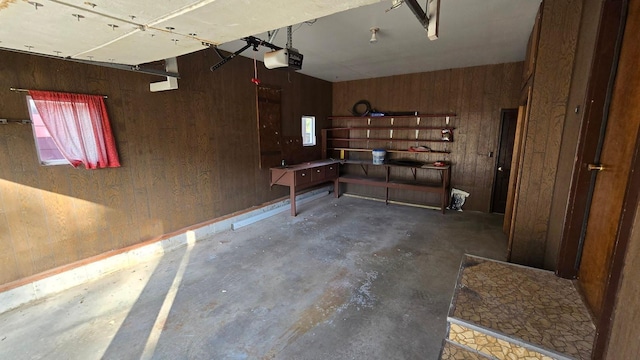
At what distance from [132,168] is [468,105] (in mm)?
5497

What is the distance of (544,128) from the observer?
2.29m

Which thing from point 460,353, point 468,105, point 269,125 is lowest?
point 460,353

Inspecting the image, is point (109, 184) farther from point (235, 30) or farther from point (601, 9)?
point (601, 9)

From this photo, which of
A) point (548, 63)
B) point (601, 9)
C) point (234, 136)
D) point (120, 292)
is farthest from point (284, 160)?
point (601, 9)

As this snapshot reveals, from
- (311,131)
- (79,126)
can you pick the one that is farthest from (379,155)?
(79,126)

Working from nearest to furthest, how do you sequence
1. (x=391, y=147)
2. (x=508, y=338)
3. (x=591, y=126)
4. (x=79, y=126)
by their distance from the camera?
(x=508, y=338)
(x=591, y=126)
(x=79, y=126)
(x=391, y=147)

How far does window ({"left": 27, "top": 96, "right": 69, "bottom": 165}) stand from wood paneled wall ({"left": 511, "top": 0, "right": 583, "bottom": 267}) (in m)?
4.43

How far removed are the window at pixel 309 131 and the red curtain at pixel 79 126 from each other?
3537mm

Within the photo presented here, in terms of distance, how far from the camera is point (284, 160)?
5.22 meters

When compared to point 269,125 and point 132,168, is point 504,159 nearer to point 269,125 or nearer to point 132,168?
point 269,125

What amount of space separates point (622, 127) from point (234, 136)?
4.12 m

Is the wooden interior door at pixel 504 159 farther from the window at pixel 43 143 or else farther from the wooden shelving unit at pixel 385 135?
the window at pixel 43 143

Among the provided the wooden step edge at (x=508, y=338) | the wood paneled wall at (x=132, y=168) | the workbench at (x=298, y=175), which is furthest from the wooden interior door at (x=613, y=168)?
the wood paneled wall at (x=132, y=168)

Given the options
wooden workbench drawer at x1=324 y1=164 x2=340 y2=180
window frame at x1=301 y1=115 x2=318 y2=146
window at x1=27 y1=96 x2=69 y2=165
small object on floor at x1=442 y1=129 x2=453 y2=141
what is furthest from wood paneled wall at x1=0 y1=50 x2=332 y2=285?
small object on floor at x1=442 y1=129 x2=453 y2=141
